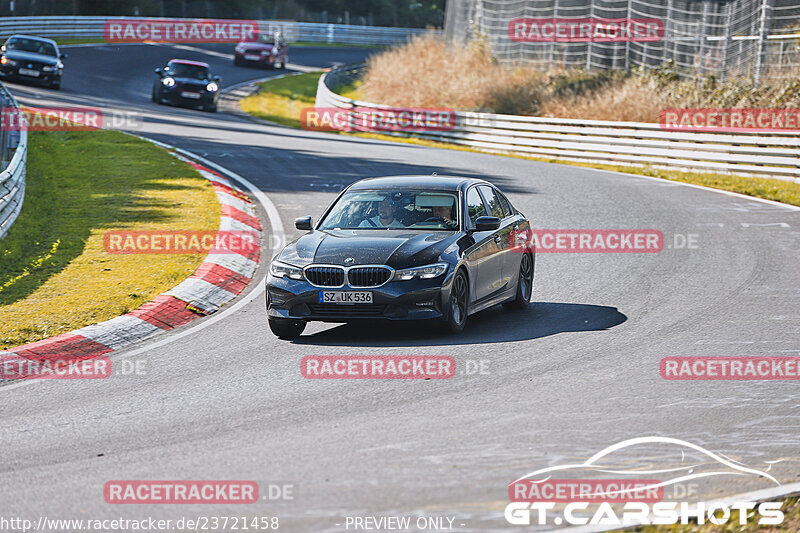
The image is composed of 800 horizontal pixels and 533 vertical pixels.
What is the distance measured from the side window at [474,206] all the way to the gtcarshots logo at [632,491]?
4.94m

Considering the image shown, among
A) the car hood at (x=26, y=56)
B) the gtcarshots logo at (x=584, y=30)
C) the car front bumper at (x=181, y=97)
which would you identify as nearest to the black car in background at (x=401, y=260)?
the gtcarshots logo at (x=584, y=30)

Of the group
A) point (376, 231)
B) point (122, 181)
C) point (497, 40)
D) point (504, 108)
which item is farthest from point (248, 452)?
point (497, 40)

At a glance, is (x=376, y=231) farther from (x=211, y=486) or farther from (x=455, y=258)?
(x=211, y=486)

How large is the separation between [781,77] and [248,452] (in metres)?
28.1

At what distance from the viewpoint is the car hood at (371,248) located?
10.6m

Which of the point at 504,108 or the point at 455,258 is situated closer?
the point at 455,258

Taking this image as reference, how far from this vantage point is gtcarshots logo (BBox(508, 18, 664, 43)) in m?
40.4

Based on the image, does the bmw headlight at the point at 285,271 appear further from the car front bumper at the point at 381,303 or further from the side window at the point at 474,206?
the side window at the point at 474,206

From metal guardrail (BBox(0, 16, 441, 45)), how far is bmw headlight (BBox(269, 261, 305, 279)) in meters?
50.6

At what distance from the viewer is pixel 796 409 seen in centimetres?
827

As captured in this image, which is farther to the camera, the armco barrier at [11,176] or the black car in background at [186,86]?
the black car in background at [186,86]

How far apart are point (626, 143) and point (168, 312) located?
20.6 meters

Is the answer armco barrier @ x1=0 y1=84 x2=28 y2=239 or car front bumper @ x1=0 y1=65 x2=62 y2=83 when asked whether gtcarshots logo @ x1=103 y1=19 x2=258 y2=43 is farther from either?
armco barrier @ x1=0 y1=84 x2=28 y2=239

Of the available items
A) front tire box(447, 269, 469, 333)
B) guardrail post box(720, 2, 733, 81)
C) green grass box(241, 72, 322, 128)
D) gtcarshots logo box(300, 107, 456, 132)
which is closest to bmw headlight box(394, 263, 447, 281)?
front tire box(447, 269, 469, 333)
